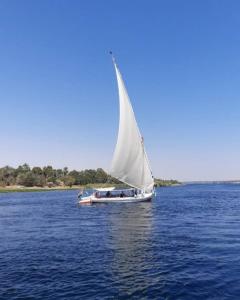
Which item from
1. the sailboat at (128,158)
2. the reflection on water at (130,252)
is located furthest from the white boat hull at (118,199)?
the reflection on water at (130,252)

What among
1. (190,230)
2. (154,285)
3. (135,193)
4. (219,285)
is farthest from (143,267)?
(135,193)

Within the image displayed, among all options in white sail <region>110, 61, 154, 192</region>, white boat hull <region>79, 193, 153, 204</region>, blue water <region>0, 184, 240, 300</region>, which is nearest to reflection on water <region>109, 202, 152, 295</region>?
blue water <region>0, 184, 240, 300</region>

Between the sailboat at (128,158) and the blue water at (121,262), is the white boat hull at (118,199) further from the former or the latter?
the blue water at (121,262)

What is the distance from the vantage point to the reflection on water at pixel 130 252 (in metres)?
19.7

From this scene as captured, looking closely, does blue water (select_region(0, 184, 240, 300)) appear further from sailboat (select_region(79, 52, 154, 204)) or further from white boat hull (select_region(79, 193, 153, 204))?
white boat hull (select_region(79, 193, 153, 204))

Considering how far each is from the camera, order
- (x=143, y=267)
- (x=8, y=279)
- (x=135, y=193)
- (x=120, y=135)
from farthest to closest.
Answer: (x=135, y=193) < (x=120, y=135) < (x=143, y=267) < (x=8, y=279)

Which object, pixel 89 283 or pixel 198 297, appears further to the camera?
pixel 89 283

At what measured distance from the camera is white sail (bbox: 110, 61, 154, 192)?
223ft

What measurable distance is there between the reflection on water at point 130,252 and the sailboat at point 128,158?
907 inches

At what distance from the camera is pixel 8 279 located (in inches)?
811

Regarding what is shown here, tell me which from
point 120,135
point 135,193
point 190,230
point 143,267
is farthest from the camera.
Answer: point 135,193

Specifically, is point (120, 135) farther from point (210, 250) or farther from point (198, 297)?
point (198, 297)

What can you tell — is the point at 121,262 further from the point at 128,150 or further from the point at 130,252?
the point at 128,150

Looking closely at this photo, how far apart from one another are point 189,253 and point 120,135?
42.8 meters
